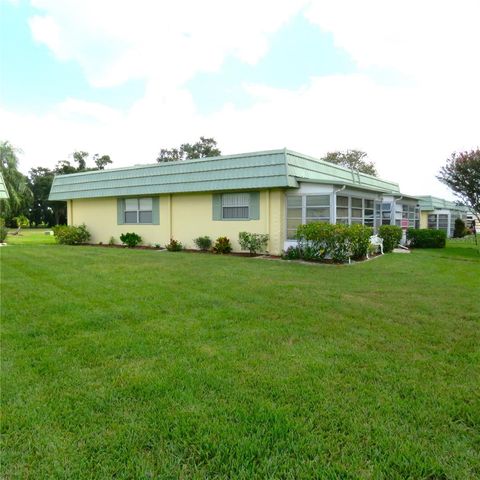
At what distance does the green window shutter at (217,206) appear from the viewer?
14523 mm

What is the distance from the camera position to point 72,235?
59.7 ft

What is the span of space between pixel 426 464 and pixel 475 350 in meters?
2.23

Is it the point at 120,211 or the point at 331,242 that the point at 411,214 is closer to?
the point at 331,242

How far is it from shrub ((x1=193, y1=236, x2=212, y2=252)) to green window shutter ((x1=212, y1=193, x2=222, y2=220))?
2.84 ft

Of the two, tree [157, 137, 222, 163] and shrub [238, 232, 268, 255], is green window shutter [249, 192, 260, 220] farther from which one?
tree [157, 137, 222, 163]

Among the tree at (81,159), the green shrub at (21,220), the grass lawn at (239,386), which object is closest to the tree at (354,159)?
the tree at (81,159)

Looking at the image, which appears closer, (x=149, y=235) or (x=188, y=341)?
(x=188, y=341)

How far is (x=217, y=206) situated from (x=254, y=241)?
2.31 metres

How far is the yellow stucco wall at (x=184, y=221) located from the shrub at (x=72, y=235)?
0.38m

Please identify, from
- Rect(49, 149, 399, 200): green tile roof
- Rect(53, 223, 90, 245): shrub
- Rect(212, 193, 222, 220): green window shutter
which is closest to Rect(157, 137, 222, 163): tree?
Rect(49, 149, 399, 200): green tile roof

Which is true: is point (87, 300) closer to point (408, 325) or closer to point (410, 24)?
point (408, 325)

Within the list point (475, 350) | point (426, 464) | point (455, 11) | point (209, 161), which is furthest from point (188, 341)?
point (209, 161)

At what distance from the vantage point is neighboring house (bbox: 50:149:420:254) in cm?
1278

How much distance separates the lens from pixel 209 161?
567 inches
